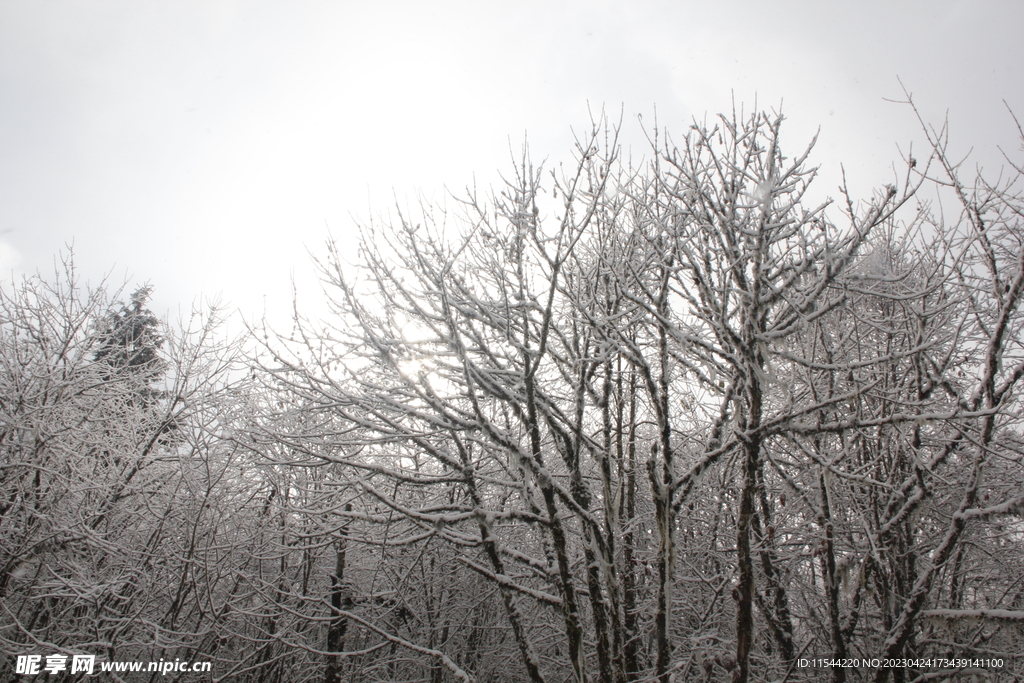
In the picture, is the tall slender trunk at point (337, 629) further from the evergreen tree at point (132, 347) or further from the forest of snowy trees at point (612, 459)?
the evergreen tree at point (132, 347)

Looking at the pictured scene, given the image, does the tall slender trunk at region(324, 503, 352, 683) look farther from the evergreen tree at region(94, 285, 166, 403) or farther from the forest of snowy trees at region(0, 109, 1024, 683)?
the evergreen tree at region(94, 285, 166, 403)

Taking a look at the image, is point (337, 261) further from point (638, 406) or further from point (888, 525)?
point (888, 525)

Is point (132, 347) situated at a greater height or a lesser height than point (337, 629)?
greater

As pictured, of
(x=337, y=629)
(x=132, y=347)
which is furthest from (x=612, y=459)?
(x=132, y=347)

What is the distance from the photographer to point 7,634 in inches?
280

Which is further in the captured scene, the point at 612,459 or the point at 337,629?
the point at 337,629

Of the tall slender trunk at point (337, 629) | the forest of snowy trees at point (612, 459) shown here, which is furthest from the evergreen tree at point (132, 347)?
the tall slender trunk at point (337, 629)

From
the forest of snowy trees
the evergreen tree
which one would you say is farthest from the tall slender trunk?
the evergreen tree

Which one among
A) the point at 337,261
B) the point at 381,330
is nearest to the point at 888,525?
the point at 381,330

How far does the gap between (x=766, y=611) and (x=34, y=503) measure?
32.6 feet

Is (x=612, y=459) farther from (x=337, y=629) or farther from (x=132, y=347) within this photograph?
(x=132, y=347)

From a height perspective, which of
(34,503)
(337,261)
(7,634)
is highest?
(337,261)

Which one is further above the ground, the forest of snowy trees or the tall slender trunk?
the forest of snowy trees

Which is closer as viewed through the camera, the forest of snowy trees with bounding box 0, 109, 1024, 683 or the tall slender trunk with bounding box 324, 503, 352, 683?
the forest of snowy trees with bounding box 0, 109, 1024, 683
